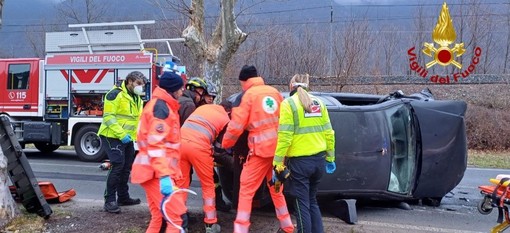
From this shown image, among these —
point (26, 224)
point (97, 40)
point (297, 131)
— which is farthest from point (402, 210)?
point (97, 40)

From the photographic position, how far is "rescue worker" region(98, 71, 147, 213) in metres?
6.62

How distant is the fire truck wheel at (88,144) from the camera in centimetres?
1277

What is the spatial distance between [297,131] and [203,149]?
106 cm

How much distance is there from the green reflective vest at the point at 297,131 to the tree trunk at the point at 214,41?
964 cm

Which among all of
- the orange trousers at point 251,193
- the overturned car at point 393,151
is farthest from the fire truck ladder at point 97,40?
the orange trousers at point 251,193

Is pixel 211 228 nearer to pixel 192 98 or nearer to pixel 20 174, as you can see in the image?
pixel 192 98

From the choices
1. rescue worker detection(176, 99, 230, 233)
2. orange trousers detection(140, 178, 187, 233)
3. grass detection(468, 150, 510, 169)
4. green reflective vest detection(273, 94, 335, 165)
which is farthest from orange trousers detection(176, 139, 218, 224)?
grass detection(468, 150, 510, 169)

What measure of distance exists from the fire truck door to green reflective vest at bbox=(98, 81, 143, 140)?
7.27 m

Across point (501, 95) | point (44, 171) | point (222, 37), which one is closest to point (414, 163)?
point (44, 171)

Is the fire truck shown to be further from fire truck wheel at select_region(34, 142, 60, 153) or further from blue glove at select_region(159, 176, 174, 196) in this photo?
blue glove at select_region(159, 176, 174, 196)

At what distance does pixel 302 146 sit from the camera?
16.9 ft

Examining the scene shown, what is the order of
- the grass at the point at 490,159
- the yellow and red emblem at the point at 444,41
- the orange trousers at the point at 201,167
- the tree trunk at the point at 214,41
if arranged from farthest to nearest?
the tree trunk at the point at 214,41 → the grass at the point at 490,159 → the yellow and red emblem at the point at 444,41 → the orange trousers at the point at 201,167

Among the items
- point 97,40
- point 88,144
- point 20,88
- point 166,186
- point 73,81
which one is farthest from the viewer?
point 97,40

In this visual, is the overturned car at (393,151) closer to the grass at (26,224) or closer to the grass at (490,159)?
the grass at (26,224)
